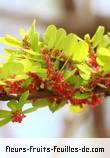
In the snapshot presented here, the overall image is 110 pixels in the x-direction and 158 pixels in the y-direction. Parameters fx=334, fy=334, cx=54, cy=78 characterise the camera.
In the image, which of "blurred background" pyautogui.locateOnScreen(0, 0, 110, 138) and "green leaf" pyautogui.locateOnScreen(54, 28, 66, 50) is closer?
"green leaf" pyautogui.locateOnScreen(54, 28, 66, 50)

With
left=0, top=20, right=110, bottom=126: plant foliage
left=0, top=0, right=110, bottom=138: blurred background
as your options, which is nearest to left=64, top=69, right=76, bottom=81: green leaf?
left=0, top=20, right=110, bottom=126: plant foliage

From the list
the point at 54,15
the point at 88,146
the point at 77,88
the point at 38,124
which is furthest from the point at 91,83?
the point at 54,15

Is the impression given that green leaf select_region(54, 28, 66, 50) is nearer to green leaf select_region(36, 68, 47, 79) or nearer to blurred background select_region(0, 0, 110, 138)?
green leaf select_region(36, 68, 47, 79)

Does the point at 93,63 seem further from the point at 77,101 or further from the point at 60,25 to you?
the point at 60,25

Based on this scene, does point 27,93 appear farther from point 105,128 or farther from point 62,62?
point 105,128

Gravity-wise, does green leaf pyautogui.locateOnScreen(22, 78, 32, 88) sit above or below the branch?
above

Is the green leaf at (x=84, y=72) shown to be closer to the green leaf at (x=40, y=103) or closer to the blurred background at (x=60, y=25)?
the green leaf at (x=40, y=103)
